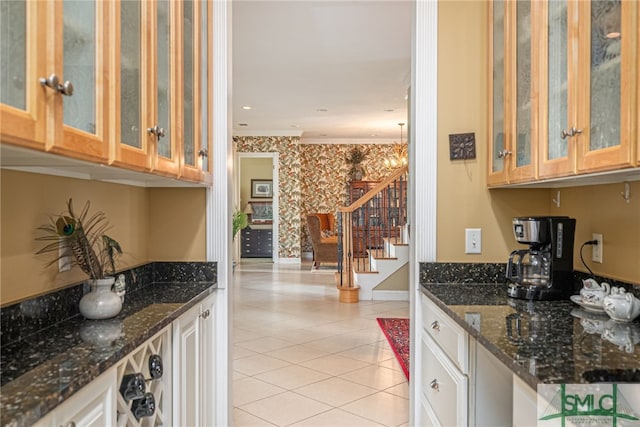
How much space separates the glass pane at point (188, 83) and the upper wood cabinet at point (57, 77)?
71 cm

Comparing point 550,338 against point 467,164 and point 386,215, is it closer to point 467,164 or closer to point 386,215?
point 467,164

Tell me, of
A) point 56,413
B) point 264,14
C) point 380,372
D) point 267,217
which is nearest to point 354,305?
point 380,372

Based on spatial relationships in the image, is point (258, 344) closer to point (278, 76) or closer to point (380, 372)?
point (380, 372)

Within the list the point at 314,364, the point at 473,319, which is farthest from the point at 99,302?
the point at 314,364

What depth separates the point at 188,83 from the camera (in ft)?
6.72

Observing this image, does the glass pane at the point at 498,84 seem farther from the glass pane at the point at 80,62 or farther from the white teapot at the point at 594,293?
the glass pane at the point at 80,62

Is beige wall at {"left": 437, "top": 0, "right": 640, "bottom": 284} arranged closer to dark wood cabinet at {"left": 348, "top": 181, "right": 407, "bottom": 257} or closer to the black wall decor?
the black wall decor

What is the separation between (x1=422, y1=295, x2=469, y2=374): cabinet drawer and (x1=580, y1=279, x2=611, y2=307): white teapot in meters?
0.47

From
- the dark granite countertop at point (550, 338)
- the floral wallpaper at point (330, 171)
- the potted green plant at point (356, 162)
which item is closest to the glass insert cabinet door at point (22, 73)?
the dark granite countertop at point (550, 338)

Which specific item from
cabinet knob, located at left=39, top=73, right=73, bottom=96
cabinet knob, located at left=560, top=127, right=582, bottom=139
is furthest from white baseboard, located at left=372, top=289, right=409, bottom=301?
cabinet knob, located at left=39, top=73, right=73, bottom=96

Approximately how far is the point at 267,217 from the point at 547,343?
36.5ft

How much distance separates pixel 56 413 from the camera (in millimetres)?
969

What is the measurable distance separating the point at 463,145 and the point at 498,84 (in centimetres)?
31

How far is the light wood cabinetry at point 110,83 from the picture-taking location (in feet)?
3.14
